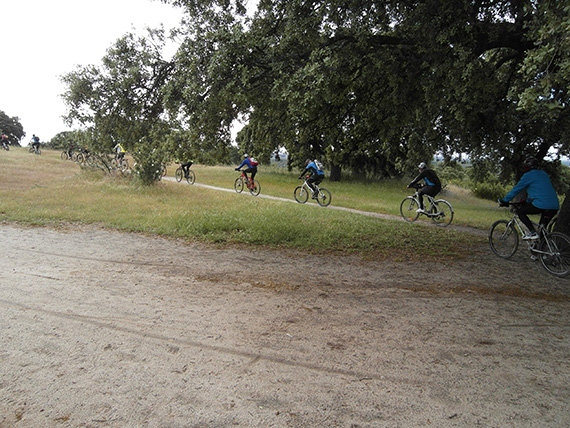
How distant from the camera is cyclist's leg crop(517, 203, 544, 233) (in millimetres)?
7754

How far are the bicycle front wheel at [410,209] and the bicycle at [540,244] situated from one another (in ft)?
15.8

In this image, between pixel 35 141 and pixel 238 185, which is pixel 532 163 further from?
pixel 35 141

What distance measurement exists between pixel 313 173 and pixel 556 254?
10.1 metres

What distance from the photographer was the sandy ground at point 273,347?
2.71 metres

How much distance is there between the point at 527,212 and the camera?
7.82 m

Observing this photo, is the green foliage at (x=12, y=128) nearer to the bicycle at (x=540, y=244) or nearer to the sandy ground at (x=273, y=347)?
the sandy ground at (x=273, y=347)

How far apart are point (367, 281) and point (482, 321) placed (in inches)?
73.8

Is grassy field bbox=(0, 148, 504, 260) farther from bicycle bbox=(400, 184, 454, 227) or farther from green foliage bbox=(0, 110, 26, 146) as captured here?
green foliage bbox=(0, 110, 26, 146)

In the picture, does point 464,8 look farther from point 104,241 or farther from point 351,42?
point 104,241

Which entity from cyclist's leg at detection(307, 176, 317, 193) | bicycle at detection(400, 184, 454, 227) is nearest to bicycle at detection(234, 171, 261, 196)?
cyclist's leg at detection(307, 176, 317, 193)

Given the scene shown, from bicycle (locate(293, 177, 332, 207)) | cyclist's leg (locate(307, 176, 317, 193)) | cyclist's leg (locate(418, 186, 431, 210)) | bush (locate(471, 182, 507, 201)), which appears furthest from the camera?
→ bush (locate(471, 182, 507, 201))

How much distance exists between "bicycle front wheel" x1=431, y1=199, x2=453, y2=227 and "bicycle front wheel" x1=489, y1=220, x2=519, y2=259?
13.3ft

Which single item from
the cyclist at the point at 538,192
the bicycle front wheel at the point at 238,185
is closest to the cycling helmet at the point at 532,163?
the cyclist at the point at 538,192

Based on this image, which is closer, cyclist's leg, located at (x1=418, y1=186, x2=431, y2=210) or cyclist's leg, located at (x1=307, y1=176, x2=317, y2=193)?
cyclist's leg, located at (x1=418, y1=186, x2=431, y2=210)
